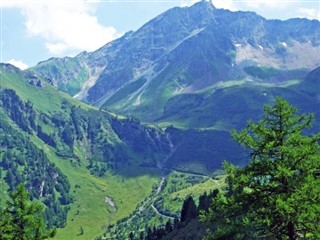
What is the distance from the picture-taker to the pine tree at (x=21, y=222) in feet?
169

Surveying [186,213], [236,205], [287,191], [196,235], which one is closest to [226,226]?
[236,205]

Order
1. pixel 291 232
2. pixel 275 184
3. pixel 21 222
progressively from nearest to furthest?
1. pixel 291 232
2. pixel 275 184
3. pixel 21 222

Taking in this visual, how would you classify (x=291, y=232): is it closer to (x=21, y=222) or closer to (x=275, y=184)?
(x=275, y=184)

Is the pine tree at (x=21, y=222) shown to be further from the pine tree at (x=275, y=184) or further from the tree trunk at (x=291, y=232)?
the tree trunk at (x=291, y=232)

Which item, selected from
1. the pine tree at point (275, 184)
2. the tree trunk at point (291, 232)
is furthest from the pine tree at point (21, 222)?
the tree trunk at point (291, 232)

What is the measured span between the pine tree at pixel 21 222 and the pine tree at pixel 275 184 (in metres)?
26.6

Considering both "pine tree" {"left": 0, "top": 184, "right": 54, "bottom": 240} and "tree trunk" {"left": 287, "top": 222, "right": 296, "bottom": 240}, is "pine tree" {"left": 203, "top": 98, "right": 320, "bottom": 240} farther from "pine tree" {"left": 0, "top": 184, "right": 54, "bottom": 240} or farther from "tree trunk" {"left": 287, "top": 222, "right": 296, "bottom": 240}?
"pine tree" {"left": 0, "top": 184, "right": 54, "bottom": 240}

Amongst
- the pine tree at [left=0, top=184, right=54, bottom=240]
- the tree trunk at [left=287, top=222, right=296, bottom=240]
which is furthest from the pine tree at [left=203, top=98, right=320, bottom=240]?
the pine tree at [left=0, top=184, right=54, bottom=240]

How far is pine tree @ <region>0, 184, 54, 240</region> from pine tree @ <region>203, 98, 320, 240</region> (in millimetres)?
26647

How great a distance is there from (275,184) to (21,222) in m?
33.0

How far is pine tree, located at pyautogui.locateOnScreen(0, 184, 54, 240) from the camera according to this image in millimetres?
51531

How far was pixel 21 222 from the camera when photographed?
52.5m

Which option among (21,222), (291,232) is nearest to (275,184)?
(291,232)

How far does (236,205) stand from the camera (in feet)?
108
